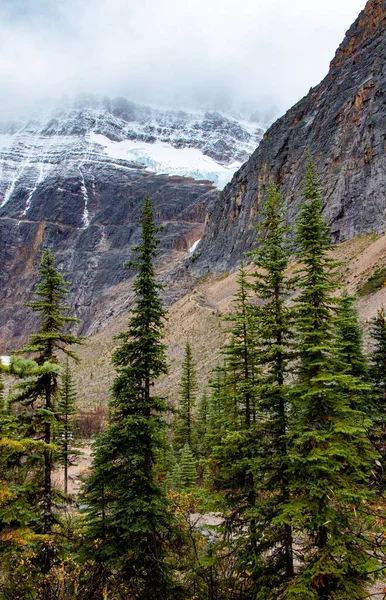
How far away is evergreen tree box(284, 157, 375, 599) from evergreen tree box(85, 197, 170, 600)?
11.4 feet

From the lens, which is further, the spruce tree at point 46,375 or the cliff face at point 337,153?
the cliff face at point 337,153

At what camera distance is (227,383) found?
32.7 feet

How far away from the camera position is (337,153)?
70.0 meters

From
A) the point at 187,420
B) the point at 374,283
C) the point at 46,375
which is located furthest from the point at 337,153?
the point at 46,375

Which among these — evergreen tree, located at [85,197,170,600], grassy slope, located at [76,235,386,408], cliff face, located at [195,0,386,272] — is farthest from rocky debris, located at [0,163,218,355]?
evergreen tree, located at [85,197,170,600]

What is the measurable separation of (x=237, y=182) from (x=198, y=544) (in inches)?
4233

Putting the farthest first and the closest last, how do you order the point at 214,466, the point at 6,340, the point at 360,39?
the point at 6,340 → the point at 360,39 → the point at 214,466

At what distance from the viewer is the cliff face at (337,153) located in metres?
61.8

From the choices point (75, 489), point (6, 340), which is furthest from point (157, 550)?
point (6, 340)

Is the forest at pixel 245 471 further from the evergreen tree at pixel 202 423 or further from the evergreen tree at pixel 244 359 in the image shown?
the evergreen tree at pixel 202 423

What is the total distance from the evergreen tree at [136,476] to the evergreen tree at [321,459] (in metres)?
3.47

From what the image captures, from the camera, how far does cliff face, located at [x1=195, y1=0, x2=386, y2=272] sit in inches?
2432

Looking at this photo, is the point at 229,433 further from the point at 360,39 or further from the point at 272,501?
the point at 360,39

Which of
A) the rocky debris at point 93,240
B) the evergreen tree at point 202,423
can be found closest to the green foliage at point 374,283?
the evergreen tree at point 202,423
